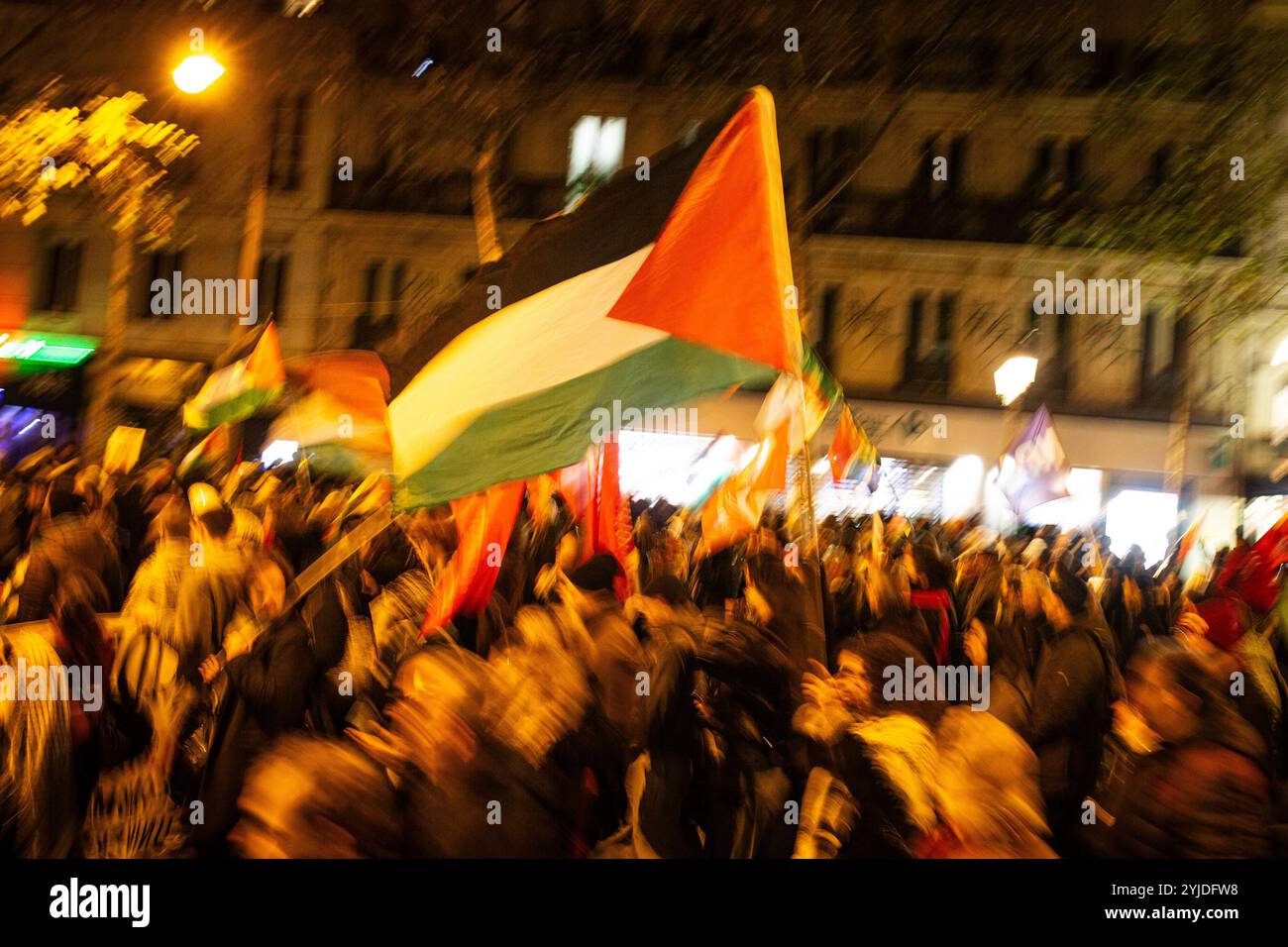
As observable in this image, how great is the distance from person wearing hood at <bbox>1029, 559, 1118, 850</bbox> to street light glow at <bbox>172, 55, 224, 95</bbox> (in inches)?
226

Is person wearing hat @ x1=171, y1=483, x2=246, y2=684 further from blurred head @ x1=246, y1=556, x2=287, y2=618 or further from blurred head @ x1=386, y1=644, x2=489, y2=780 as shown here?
blurred head @ x1=386, y1=644, x2=489, y2=780

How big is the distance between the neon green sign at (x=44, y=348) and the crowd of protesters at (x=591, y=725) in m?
13.4

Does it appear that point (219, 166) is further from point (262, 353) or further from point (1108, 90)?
point (1108, 90)

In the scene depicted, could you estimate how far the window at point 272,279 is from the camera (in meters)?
21.1

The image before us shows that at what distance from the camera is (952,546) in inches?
422

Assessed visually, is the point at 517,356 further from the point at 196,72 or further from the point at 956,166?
the point at 956,166

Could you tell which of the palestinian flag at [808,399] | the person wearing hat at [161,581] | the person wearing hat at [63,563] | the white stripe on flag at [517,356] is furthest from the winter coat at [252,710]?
the palestinian flag at [808,399]

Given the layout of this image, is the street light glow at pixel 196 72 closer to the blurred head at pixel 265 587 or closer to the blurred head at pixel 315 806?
the blurred head at pixel 265 587

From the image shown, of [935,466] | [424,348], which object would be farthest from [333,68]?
[935,466]

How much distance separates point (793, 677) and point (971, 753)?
63 centimetres

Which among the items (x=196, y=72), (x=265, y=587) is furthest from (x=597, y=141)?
(x=265, y=587)

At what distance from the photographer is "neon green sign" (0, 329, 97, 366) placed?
666 inches

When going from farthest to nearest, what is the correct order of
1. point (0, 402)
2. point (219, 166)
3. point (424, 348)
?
point (0, 402) → point (219, 166) → point (424, 348)

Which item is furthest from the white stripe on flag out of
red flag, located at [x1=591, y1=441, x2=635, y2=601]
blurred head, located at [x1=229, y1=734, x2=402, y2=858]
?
blurred head, located at [x1=229, y1=734, x2=402, y2=858]
